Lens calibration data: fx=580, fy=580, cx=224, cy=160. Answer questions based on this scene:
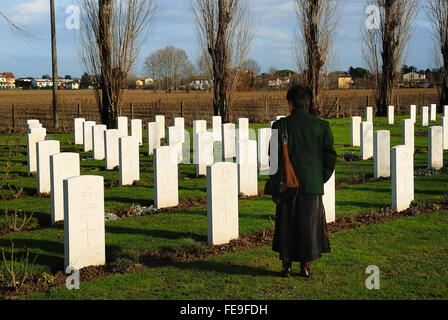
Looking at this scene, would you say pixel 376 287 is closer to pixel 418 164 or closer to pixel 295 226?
pixel 295 226

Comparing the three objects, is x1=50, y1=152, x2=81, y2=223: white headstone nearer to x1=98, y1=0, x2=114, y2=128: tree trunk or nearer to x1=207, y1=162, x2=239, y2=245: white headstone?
x1=207, y1=162, x2=239, y2=245: white headstone

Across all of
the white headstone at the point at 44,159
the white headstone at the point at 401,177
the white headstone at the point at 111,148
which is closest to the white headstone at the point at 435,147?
the white headstone at the point at 401,177

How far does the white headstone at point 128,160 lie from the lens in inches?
454

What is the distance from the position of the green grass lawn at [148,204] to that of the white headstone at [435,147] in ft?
1.58

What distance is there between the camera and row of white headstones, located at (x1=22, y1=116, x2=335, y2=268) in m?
6.48

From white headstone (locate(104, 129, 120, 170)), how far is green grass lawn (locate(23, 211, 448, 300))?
283 inches

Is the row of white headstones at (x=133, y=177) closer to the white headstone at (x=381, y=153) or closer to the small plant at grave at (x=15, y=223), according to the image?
the small plant at grave at (x=15, y=223)

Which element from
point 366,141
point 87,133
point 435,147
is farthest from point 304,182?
point 87,133

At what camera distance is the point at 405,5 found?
29.0m

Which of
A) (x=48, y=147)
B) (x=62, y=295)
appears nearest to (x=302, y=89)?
(x=62, y=295)

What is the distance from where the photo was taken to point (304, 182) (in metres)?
5.75

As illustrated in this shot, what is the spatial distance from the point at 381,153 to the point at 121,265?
7212mm

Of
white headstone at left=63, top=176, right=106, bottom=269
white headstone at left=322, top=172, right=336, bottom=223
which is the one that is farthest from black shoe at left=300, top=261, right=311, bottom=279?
white headstone at left=322, top=172, right=336, bottom=223
